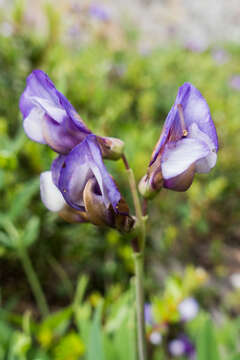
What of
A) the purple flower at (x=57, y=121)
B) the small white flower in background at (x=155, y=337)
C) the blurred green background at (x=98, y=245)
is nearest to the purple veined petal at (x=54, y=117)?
the purple flower at (x=57, y=121)

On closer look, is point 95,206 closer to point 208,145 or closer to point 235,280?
point 208,145

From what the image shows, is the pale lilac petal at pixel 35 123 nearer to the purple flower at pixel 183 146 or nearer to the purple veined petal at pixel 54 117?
the purple veined petal at pixel 54 117

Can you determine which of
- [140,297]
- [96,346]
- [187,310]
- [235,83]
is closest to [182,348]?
[187,310]

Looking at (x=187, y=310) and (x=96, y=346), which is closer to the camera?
(x=96, y=346)

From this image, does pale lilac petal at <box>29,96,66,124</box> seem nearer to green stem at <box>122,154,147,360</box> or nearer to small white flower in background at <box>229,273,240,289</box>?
green stem at <box>122,154,147,360</box>

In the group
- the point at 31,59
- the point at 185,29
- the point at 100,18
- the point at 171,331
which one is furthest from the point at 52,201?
the point at 185,29

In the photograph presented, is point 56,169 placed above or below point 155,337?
above

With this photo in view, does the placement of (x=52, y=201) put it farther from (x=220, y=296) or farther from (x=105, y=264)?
(x=220, y=296)
